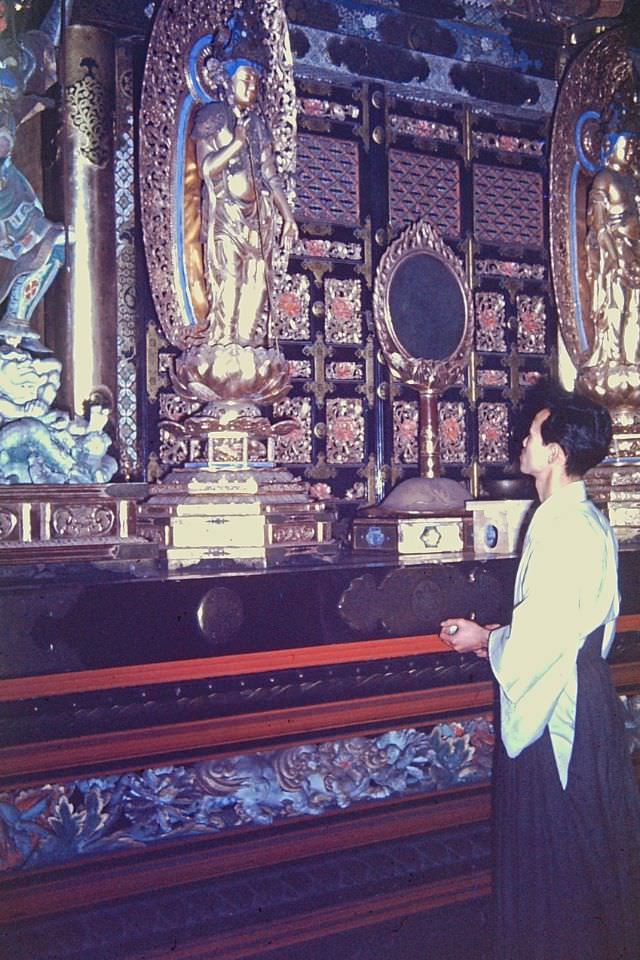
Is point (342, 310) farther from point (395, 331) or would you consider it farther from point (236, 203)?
point (236, 203)

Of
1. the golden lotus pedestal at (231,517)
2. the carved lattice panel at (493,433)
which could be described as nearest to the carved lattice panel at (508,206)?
the carved lattice panel at (493,433)

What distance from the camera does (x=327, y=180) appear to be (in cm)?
398

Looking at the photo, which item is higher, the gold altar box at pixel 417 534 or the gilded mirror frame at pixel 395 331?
the gilded mirror frame at pixel 395 331

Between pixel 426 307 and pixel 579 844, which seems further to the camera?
pixel 426 307

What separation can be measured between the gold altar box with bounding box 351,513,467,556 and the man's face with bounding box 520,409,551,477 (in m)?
1.31

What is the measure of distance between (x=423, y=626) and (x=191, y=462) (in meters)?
1.11

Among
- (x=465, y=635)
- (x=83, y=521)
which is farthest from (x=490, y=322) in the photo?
(x=465, y=635)

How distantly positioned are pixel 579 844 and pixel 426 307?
2.67 meters

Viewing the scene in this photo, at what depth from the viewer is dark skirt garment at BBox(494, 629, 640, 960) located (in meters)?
1.92

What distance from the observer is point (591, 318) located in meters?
4.37

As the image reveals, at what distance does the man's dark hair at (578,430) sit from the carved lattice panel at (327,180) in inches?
86.4

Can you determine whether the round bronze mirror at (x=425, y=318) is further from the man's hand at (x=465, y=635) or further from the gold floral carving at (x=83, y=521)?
the man's hand at (x=465, y=635)

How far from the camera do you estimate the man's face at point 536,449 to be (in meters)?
2.07

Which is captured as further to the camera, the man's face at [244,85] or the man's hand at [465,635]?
the man's face at [244,85]
